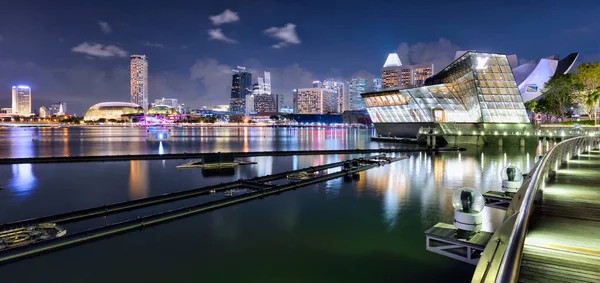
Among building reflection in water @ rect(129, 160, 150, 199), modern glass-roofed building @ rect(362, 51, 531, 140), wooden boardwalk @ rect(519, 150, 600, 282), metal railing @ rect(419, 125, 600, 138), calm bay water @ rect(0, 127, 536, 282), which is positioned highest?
modern glass-roofed building @ rect(362, 51, 531, 140)

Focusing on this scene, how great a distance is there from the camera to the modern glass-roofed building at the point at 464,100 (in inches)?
2418

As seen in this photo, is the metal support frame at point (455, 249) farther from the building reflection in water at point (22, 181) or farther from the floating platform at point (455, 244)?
the building reflection in water at point (22, 181)

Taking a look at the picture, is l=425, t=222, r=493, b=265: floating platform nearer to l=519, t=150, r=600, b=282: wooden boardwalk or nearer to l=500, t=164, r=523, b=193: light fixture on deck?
l=519, t=150, r=600, b=282: wooden boardwalk

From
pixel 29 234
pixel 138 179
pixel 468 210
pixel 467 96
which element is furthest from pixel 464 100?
pixel 29 234

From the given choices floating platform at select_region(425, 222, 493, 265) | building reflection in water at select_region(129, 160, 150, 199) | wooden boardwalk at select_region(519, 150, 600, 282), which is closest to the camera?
wooden boardwalk at select_region(519, 150, 600, 282)

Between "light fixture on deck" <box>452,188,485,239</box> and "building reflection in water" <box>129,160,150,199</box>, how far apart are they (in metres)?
14.7

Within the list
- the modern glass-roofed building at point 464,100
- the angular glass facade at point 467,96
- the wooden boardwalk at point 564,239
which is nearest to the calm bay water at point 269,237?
the wooden boardwalk at point 564,239

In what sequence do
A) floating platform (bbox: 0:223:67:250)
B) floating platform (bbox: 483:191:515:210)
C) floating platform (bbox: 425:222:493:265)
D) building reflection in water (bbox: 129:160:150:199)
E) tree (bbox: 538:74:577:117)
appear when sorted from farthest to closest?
tree (bbox: 538:74:577:117) < building reflection in water (bbox: 129:160:150:199) < floating platform (bbox: 483:191:515:210) < floating platform (bbox: 0:223:67:250) < floating platform (bbox: 425:222:493:265)

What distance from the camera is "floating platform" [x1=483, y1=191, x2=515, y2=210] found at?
1395 centimetres

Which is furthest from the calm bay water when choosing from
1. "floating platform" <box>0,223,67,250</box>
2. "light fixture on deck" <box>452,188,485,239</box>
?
"light fixture on deck" <box>452,188,485,239</box>

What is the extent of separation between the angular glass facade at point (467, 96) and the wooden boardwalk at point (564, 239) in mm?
54469

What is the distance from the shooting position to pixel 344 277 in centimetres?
862

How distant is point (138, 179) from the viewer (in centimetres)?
2431

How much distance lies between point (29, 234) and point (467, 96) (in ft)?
218
